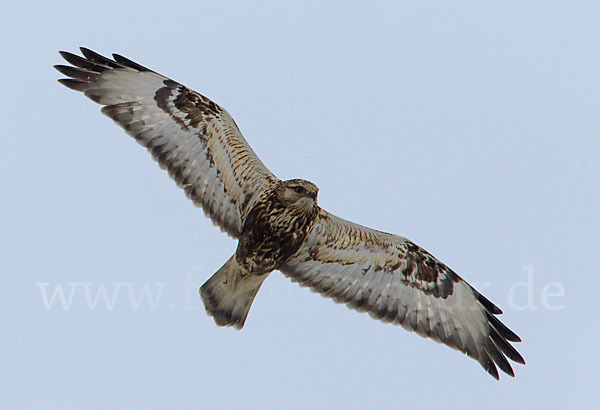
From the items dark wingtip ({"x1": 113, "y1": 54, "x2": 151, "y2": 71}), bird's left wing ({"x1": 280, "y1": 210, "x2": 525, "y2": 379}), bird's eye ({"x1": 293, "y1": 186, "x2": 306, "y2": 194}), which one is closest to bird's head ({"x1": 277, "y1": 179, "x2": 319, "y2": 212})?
bird's eye ({"x1": 293, "y1": 186, "x2": 306, "y2": 194})

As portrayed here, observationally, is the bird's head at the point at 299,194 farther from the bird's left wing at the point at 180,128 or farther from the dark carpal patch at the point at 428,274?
the dark carpal patch at the point at 428,274

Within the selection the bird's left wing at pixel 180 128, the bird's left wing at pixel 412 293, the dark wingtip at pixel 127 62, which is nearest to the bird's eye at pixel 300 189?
the bird's left wing at pixel 180 128

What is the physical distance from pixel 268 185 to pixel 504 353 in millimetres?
3446

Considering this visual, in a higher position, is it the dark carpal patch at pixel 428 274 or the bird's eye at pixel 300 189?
the bird's eye at pixel 300 189

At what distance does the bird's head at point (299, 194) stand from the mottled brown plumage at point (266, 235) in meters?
0.01

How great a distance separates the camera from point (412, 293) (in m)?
12.3

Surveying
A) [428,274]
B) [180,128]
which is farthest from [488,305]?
[180,128]

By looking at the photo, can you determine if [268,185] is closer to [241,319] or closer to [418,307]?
[241,319]

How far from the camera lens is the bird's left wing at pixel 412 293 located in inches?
476

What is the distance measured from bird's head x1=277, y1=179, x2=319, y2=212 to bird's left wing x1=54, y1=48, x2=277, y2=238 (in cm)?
34

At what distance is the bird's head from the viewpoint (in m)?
11.1

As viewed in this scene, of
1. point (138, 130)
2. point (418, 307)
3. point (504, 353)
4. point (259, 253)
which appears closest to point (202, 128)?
point (138, 130)

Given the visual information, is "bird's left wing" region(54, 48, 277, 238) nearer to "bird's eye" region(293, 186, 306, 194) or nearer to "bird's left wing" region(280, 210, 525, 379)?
A: "bird's eye" region(293, 186, 306, 194)

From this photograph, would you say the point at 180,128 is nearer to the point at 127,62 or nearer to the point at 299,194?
the point at 127,62
